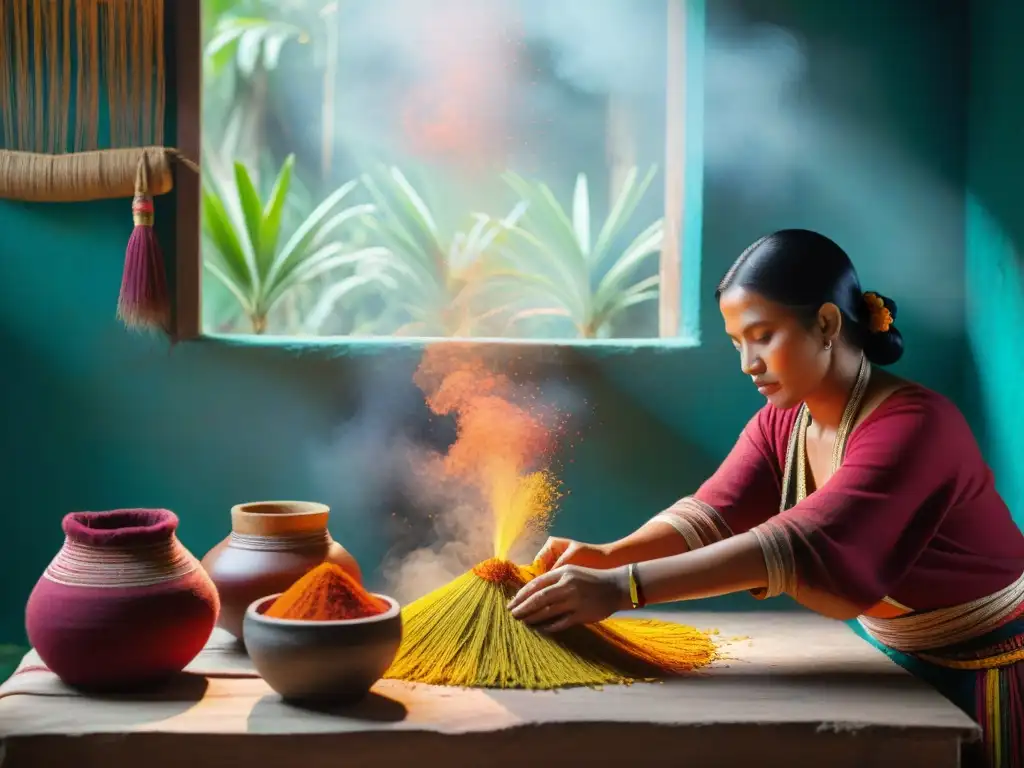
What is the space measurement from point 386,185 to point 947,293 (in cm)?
230

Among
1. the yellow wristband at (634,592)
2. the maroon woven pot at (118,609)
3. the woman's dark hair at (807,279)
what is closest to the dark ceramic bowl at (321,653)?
the maroon woven pot at (118,609)

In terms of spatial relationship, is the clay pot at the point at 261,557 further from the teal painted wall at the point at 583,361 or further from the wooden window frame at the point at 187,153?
the wooden window frame at the point at 187,153

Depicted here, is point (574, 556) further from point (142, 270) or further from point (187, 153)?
point (187, 153)

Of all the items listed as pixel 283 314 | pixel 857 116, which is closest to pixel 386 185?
pixel 283 314

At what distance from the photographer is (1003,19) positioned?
220cm

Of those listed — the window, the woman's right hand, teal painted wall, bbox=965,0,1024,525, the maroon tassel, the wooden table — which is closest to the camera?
the wooden table

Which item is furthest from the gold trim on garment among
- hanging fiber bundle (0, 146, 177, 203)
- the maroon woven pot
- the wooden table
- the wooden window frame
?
hanging fiber bundle (0, 146, 177, 203)

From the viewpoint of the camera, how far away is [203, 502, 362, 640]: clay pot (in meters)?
1.78

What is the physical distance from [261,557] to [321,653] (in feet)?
1.28

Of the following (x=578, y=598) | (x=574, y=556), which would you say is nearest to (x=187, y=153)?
(x=574, y=556)

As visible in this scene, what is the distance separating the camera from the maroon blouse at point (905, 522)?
1.60m

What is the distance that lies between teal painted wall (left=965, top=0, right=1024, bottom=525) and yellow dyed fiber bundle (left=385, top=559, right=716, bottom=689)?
924mm

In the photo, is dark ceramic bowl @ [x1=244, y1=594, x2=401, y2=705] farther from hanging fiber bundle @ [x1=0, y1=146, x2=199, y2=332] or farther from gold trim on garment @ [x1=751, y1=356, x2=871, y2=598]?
hanging fiber bundle @ [x1=0, y1=146, x2=199, y2=332]

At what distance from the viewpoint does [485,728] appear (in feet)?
4.69
